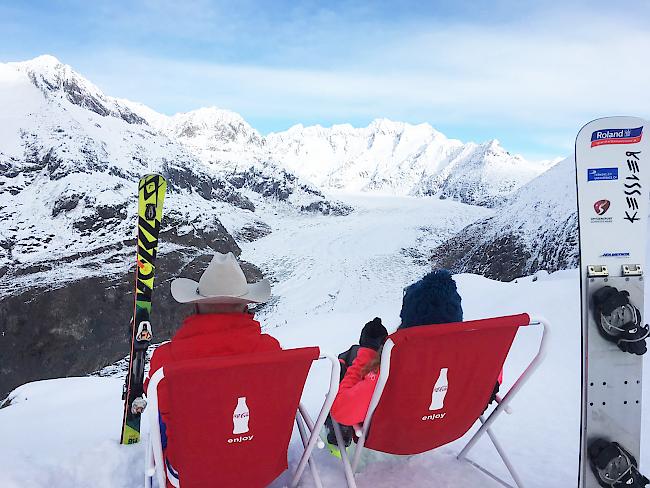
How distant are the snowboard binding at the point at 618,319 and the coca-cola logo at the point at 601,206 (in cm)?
44

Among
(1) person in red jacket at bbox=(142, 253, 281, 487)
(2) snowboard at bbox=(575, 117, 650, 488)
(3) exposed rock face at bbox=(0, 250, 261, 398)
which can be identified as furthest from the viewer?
(3) exposed rock face at bbox=(0, 250, 261, 398)

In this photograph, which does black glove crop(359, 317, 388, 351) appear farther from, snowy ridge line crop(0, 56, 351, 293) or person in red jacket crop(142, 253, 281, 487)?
snowy ridge line crop(0, 56, 351, 293)

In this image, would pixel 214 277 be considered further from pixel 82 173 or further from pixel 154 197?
pixel 82 173

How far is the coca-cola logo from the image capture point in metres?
2.81

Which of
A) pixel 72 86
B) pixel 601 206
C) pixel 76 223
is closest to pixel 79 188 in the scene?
pixel 76 223

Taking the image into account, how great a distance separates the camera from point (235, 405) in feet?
7.24

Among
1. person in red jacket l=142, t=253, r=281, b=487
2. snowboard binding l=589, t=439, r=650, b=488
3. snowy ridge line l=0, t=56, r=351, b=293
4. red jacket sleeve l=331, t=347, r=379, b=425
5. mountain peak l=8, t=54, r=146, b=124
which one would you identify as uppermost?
mountain peak l=8, t=54, r=146, b=124

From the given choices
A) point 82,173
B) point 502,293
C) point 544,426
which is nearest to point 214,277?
point 544,426

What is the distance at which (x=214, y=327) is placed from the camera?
233 cm

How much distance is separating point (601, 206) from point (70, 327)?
2767 cm

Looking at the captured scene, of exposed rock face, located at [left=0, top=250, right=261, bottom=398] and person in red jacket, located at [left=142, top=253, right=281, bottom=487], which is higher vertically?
person in red jacket, located at [left=142, top=253, right=281, bottom=487]

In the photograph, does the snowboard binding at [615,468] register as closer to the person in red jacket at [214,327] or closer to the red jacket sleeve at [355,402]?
the red jacket sleeve at [355,402]

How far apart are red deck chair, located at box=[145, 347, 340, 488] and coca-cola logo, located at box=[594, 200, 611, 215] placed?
5.80 ft

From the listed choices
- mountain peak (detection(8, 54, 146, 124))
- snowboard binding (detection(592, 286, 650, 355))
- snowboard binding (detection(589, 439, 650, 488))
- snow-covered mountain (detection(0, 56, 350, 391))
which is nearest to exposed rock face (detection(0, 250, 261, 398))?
snow-covered mountain (detection(0, 56, 350, 391))
